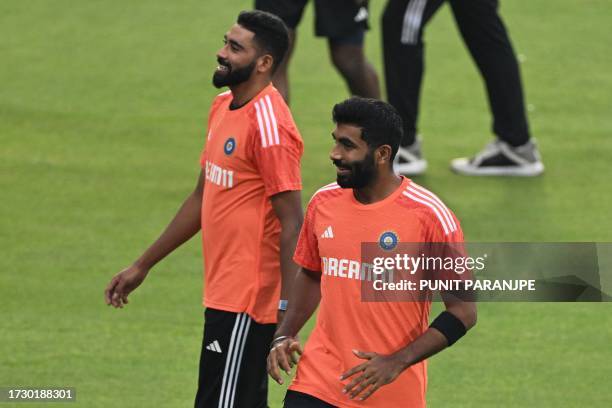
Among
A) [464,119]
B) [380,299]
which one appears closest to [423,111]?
[464,119]

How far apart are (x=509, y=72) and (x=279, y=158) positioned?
4.95 meters

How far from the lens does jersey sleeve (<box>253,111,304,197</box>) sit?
5996 millimetres

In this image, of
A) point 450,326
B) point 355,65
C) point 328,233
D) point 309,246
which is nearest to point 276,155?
point 309,246

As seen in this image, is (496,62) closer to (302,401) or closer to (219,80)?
(219,80)

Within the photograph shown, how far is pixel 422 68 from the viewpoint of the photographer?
10641mm

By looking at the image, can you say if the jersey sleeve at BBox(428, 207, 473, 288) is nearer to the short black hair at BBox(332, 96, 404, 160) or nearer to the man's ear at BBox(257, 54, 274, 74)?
the short black hair at BBox(332, 96, 404, 160)

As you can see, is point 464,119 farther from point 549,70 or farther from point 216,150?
point 216,150

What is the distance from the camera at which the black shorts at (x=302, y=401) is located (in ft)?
17.8

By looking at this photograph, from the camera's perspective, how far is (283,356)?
545 cm

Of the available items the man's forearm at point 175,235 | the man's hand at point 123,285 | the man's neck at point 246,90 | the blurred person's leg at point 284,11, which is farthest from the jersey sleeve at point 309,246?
the blurred person's leg at point 284,11

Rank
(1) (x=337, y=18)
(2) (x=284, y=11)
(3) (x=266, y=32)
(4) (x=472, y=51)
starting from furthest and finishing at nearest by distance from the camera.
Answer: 1. (4) (x=472, y=51)
2. (1) (x=337, y=18)
3. (2) (x=284, y=11)
4. (3) (x=266, y=32)

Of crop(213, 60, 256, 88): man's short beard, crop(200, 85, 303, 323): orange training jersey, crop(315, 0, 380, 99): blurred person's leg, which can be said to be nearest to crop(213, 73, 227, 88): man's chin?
crop(213, 60, 256, 88): man's short beard

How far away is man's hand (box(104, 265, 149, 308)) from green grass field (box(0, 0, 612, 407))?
0.97 metres

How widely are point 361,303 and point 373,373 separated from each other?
33 cm
